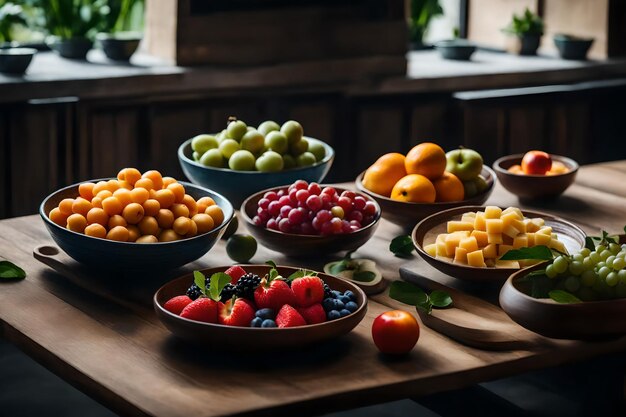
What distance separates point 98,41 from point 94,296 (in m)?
2.46

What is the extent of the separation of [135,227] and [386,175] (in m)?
0.70

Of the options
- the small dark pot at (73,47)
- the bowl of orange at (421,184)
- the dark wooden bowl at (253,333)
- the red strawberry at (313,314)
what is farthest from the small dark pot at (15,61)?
the red strawberry at (313,314)

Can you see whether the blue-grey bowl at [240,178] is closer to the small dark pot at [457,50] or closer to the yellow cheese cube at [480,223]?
the yellow cheese cube at [480,223]

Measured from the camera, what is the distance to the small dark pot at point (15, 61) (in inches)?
148

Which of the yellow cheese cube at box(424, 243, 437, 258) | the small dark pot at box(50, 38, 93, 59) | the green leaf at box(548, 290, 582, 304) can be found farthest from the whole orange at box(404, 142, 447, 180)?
the small dark pot at box(50, 38, 93, 59)

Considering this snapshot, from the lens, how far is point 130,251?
6.95 ft

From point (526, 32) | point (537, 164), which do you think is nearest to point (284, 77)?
point (526, 32)

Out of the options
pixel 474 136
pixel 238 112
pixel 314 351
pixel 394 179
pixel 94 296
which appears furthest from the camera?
pixel 474 136

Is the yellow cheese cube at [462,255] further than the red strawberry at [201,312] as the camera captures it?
Yes

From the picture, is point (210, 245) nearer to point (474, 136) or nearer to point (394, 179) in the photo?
point (394, 179)

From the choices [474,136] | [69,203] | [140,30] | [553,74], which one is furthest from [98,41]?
[69,203]

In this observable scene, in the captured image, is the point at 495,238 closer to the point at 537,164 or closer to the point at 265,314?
the point at 265,314

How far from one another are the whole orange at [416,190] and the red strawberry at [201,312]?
85cm

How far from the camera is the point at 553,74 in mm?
4586
